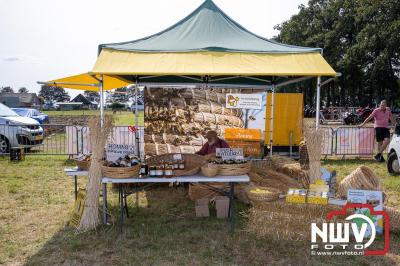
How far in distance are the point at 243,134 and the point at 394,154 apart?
3.53 meters

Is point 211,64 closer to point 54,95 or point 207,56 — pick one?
point 207,56

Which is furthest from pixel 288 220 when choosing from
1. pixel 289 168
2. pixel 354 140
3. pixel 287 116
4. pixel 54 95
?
pixel 54 95

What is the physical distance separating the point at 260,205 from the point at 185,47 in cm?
243

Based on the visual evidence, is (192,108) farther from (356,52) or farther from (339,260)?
(356,52)

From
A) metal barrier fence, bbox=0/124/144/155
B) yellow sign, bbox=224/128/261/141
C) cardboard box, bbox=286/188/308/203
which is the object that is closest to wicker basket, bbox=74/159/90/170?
cardboard box, bbox=286/188/308/203

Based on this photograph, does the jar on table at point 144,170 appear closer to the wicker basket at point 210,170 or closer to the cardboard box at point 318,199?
the wicker basket at point 210,170

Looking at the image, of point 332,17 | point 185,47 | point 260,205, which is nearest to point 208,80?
point 185,47

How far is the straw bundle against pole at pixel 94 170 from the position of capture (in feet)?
Answer: 15.8

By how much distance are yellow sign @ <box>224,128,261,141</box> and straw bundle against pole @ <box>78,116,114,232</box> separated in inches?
195

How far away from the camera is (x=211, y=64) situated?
501cm

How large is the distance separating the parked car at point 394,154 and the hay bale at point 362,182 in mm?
3544

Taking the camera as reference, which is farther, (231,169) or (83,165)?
(83,165)

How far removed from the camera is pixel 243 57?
5199mm

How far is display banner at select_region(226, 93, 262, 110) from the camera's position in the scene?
340 inches
